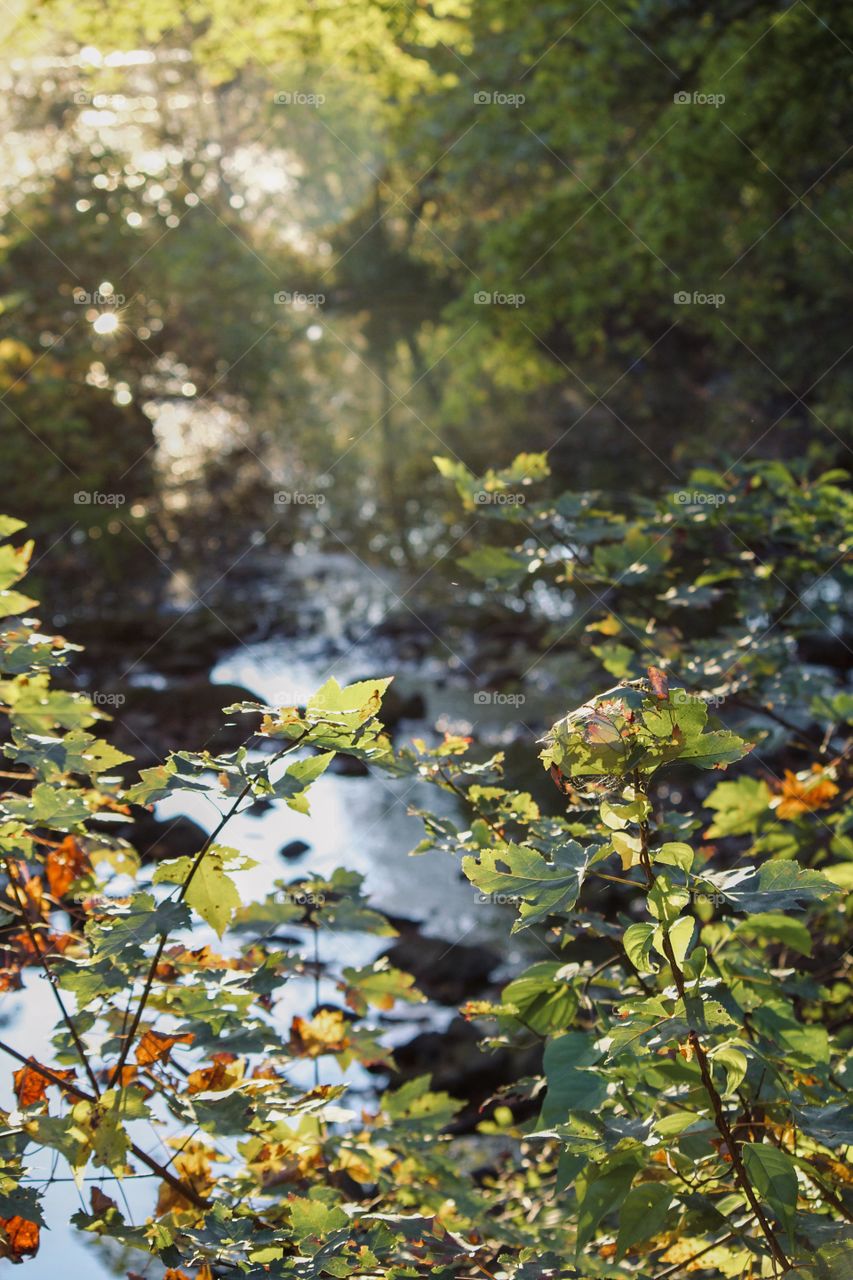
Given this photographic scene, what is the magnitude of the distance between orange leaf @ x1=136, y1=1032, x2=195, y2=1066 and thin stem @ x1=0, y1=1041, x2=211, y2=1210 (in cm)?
8

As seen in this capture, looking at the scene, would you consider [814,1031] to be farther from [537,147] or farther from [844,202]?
[537,147]

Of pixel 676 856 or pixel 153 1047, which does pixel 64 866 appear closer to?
pixel 153 1047

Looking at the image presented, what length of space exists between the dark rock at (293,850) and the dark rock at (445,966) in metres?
0.84

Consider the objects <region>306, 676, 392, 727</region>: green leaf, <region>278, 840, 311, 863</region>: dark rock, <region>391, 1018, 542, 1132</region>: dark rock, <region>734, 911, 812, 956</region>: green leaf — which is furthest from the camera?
<region>278, 840, 311, 863</region>: dark rock

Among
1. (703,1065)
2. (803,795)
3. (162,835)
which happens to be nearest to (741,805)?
(803,795)

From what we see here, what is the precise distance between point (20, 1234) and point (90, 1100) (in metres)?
0.15

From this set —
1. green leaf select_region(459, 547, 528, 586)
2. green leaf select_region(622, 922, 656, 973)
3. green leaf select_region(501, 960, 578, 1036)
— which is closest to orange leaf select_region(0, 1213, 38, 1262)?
green leaf select_region(501, 960, 578, 1036)

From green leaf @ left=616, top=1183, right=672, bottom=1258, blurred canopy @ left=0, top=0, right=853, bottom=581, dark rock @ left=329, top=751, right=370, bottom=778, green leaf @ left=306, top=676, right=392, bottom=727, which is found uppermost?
blurred canopy @ left=0, top=0, right=853, bottom=581

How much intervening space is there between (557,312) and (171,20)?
3.79m

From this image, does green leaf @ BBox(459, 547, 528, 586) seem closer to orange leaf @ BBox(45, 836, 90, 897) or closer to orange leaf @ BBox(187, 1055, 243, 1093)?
orange leaf @ BBox(45, 836, 90, 897)

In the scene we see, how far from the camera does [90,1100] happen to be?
1265 millimetres

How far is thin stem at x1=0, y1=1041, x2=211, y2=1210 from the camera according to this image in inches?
49.4

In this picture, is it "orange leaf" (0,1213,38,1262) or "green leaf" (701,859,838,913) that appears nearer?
"green leaf" (701,859,838,913)

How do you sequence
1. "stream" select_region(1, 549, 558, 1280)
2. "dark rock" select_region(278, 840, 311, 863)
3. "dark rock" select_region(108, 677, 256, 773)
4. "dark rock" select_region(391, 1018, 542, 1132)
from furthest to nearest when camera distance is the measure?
1. "dark rock" select_region(108, 677, 256, 773)
2. "dark rock" select_region(278, 840, 311, 863)
3. "dark rock" select_region(391, 1018, 542, 1132)
4. "stream" select_region(1, 549, 558, 1280)
